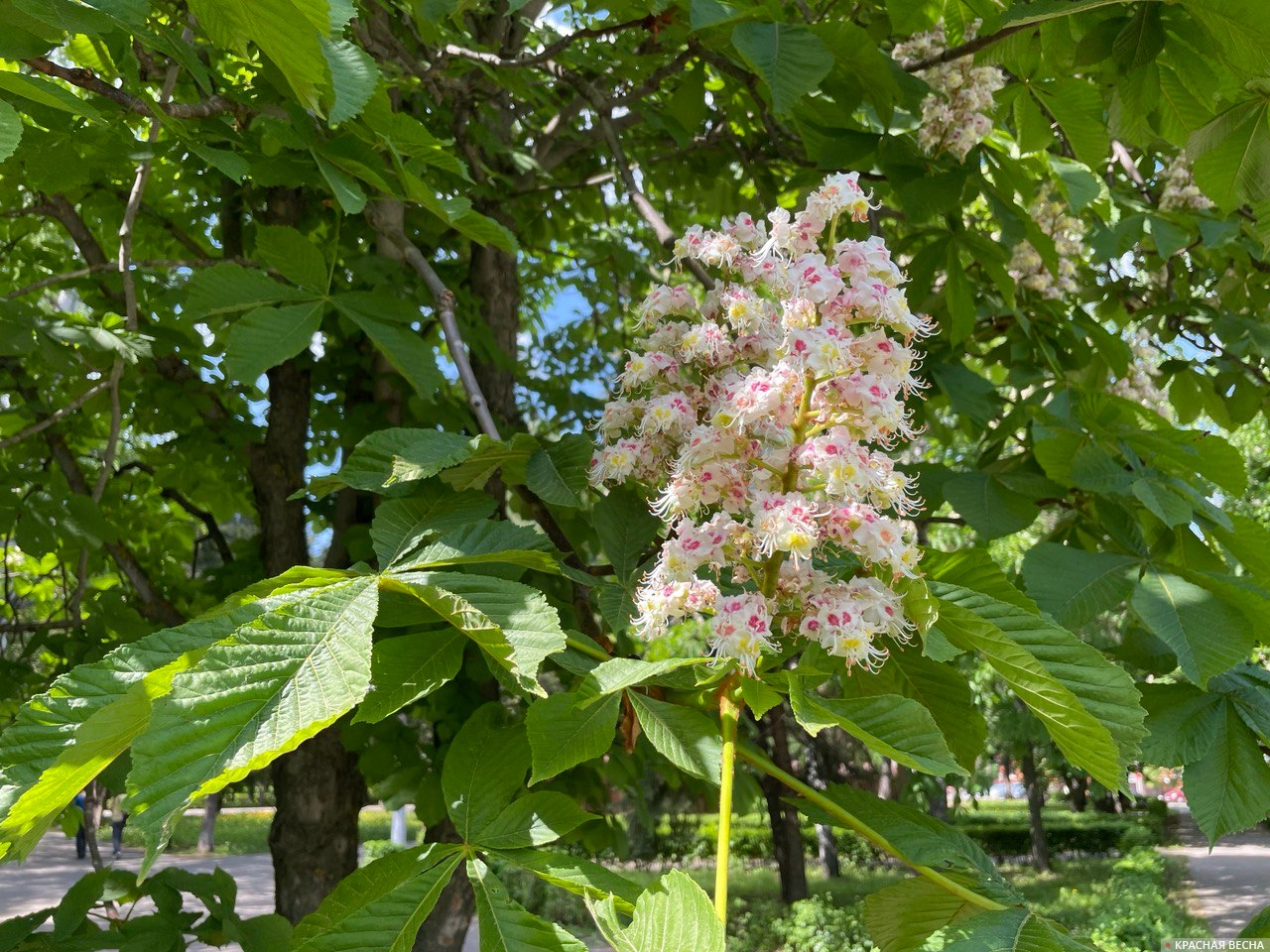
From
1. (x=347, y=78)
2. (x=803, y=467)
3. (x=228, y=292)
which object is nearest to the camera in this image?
(x=803, y=467)

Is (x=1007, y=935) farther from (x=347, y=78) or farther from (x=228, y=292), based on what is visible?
(x=228, y=292)

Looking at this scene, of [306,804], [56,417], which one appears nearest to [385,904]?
[56,417]

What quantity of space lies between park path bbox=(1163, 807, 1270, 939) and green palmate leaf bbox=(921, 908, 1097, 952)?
272 inches

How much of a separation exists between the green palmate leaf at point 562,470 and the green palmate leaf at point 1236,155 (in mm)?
1053

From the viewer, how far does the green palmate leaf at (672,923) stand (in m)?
0.74

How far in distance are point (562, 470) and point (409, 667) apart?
357mm

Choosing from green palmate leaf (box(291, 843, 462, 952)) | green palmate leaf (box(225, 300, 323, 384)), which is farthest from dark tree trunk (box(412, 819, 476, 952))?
green palmate leaf (box(291, 843, 462, 952))

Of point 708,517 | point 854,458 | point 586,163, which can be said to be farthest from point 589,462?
point 586,163

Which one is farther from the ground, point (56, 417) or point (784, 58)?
point (784, 58)

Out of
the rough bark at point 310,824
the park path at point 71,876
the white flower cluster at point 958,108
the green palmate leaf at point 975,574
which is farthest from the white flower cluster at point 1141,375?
the park path at point 71,876

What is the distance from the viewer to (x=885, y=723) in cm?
87

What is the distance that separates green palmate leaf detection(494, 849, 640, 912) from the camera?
93 centimetres

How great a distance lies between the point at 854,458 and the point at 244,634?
54 cm

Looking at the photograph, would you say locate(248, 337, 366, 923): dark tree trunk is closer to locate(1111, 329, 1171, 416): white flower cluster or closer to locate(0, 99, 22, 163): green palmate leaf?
locate(0, 99, 22, 163): green palmate leaf
